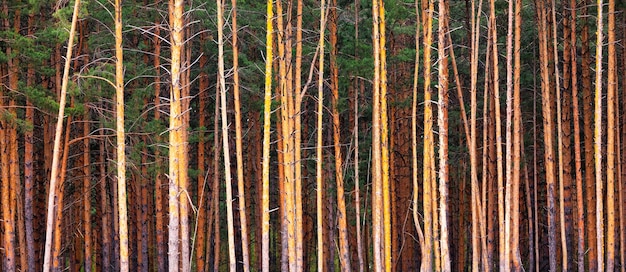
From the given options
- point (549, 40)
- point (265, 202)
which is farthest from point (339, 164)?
point (549, 40)

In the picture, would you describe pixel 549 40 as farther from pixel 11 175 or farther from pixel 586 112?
pixel 11 175

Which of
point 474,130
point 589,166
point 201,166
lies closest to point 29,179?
point 201,166

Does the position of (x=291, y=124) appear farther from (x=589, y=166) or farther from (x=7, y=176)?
(x=589, y=166)

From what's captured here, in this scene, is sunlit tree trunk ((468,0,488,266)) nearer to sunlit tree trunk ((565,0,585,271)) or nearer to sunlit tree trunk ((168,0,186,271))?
sunlit tree trunk ((565,0,585,271))

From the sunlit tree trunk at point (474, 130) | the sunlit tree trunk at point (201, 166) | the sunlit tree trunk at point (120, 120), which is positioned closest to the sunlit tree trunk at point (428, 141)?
the sunlit tree trunk at point (474, 130)

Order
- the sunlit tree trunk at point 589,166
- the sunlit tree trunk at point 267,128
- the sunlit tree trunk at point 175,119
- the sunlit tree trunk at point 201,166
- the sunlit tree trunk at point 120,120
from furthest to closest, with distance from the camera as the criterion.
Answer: the sunlit tree trunk at point 201,166 < the sunlit tree trunk at point 589,166 < the sunlit tree trunk at point 267,128 < the sunlit tree trunk at point 120,120 < the sunlit tree trunk at point 175,119

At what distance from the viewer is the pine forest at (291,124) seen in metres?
14.1

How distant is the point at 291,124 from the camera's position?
15.0 metres

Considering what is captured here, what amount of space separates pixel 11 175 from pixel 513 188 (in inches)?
442

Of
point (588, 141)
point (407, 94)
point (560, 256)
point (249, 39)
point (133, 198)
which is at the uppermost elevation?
point (249, 39)

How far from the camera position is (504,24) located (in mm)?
22734

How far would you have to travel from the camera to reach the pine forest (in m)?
14.1

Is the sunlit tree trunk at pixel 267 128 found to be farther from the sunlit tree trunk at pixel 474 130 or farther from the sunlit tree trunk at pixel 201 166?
the sunlit tree trunk at pixel 201 166

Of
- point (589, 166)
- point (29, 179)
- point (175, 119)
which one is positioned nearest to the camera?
point (175, 119)
